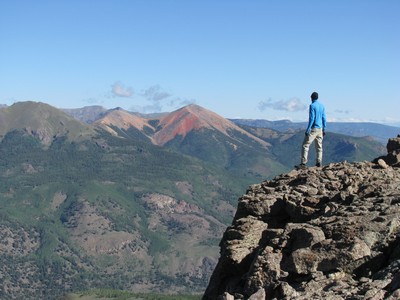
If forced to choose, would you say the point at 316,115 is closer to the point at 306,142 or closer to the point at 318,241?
the point at 306,142

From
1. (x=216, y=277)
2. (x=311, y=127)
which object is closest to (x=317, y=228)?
(x=216, y=277)

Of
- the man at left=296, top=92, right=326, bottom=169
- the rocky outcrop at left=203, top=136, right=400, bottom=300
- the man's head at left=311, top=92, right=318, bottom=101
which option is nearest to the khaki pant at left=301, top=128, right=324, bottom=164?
the man at left=296, top=92, right=326, bottom=169

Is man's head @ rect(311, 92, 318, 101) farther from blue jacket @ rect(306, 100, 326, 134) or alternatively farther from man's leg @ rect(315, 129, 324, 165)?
man's leg @ rect(315, 129, 324, 165)

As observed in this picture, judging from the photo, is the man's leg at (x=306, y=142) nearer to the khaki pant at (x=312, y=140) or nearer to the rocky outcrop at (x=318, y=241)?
the khaki pant at (x=312, y=140)

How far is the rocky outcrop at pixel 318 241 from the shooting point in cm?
2097

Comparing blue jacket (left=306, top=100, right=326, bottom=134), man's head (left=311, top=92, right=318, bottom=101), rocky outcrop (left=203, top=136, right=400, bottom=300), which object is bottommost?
rocky outcrop (left=203, top=136, right=400, bottom=300)

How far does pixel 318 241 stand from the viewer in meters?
23.2

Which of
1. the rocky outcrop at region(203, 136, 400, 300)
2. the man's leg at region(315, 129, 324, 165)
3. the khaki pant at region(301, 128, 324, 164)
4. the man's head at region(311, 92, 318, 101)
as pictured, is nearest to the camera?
the rocky outcrop at region(203, 136, 400, 300)

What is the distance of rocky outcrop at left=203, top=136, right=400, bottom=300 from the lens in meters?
21.0

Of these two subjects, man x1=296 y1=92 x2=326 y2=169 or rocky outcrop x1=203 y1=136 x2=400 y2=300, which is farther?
man x1=296 y1=92 x2=326 y2=169

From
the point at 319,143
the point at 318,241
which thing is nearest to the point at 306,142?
the point at 319,143

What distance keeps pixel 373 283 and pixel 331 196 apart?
1081 centimetres

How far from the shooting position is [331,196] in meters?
29.9

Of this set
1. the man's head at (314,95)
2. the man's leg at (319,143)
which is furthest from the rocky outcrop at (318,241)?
the man's head at (314,95)
